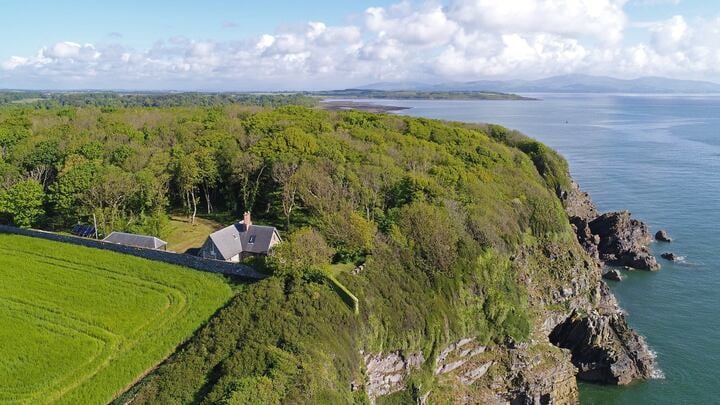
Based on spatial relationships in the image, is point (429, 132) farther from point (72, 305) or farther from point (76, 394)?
point (76, 394)

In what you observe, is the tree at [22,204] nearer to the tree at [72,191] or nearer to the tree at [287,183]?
the tree at [72,191]

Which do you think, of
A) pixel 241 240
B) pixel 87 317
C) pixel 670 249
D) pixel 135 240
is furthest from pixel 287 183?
pixel 670 249

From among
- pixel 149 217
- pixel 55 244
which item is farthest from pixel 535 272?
pixel 55 244

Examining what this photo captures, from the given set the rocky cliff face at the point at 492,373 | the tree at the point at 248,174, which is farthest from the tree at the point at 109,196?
the rocky cliff face at the point at 492,373

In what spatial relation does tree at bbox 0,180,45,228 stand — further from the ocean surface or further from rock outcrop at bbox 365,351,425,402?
the ocean surface

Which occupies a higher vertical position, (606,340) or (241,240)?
(241,240)

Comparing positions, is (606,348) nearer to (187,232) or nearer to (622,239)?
(622,239)
